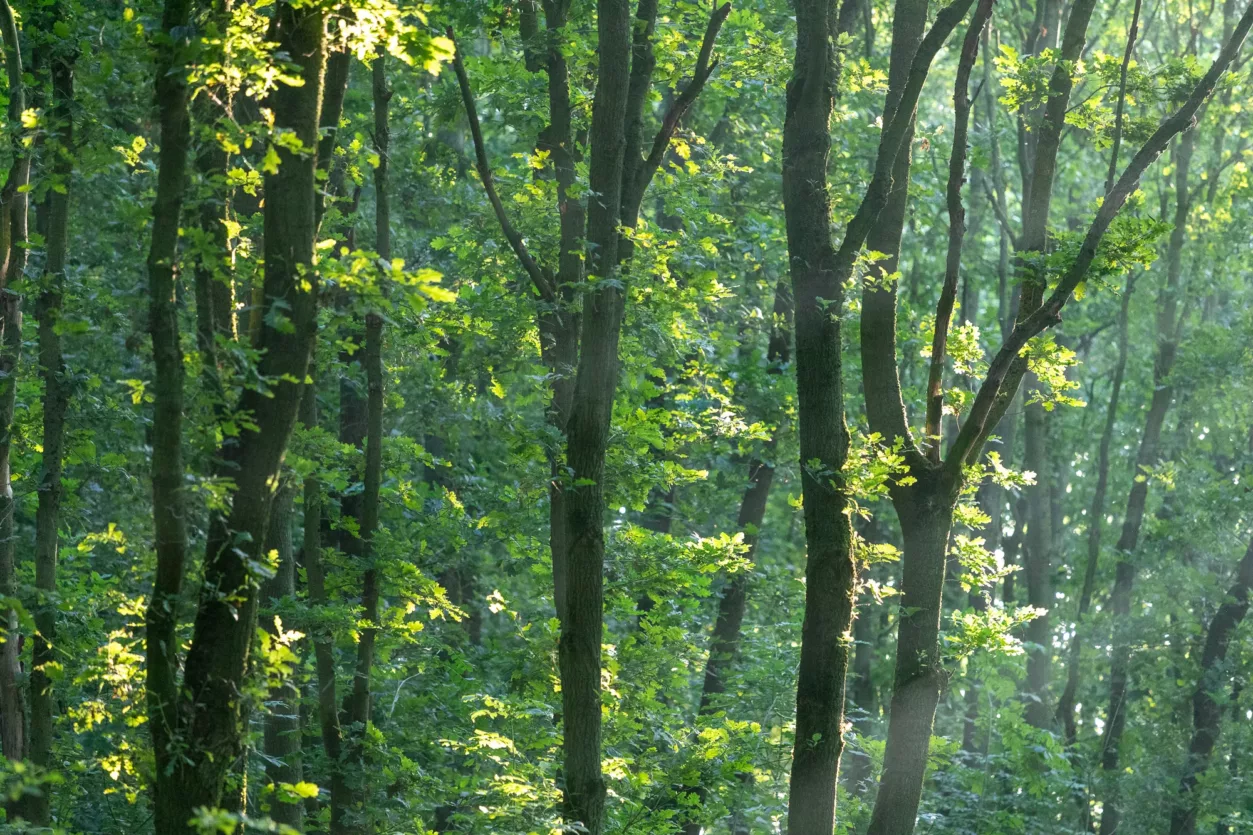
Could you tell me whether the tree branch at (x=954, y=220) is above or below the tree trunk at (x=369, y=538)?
above

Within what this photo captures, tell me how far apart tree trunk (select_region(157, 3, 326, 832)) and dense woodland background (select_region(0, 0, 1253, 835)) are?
2 cm

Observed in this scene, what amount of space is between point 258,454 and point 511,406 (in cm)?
1084

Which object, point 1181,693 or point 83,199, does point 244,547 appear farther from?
point 1181,693

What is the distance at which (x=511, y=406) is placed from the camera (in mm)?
16328

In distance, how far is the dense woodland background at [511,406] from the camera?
216 inches

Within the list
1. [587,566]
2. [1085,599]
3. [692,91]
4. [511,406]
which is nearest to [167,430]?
[587,566]

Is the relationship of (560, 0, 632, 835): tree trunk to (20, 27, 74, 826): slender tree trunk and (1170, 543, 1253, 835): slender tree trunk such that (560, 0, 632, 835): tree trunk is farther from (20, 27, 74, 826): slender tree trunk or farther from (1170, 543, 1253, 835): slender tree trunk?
(1170, 543, 1253, 835): slender tree trunk

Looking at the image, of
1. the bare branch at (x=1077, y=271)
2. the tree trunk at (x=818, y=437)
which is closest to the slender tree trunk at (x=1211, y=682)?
the bare branch at (x=1077, y=271)

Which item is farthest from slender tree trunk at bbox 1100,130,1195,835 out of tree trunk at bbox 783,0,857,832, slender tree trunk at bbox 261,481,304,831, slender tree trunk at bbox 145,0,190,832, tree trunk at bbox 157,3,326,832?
slender tree trunk at bbox 145,0,190,832

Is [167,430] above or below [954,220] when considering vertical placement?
below

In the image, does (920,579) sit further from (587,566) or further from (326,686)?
(326,686)

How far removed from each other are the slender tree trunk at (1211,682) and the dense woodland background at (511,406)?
13 cm

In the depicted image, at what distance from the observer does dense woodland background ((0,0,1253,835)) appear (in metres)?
5.49

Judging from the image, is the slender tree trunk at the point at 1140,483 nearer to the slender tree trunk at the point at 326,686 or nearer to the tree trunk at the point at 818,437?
the slender tree trunk at the point at 326,686
